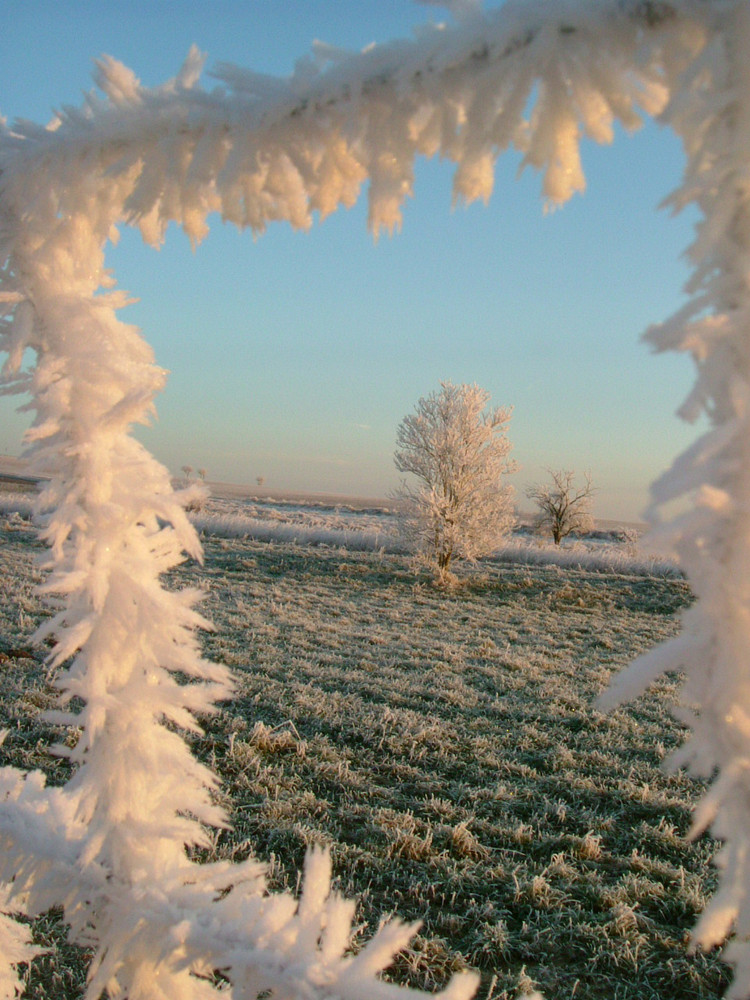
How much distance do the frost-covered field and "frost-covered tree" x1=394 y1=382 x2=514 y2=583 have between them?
5439 millimetres

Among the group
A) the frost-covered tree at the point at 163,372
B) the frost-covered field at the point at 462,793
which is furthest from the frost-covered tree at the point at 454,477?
the frost-covered tree at the point at 163,372

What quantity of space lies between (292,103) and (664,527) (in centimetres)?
44

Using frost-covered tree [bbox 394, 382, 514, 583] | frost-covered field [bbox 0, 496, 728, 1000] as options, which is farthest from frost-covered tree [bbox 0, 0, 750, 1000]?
frost-covered tree [bbox 394, 382, 514, 583]

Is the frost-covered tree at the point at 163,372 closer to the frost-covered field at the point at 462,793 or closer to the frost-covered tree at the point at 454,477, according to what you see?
the frost-covered field at the point at 462,793

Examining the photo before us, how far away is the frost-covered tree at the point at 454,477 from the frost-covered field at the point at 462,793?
17.8 feet

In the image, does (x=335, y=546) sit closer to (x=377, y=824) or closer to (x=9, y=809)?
(x=377, y=824)

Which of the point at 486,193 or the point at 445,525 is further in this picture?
the point at 445,525

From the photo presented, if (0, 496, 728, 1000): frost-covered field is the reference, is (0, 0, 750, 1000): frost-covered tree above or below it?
above

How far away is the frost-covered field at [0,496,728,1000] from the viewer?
9.29ft

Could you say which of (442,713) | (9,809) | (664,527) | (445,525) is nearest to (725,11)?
(664,527)

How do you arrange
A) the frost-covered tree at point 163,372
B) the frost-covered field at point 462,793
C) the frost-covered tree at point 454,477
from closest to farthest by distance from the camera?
the frost-covered tree at point 163,372
the frost-covered field at point 462,793
the frost-covered tree at point 454,477

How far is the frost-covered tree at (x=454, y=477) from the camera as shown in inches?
582

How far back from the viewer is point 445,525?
48.3ft

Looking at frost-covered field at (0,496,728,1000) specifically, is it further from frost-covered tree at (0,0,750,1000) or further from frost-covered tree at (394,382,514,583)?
frost-covered tree at (394,382,514,583)
